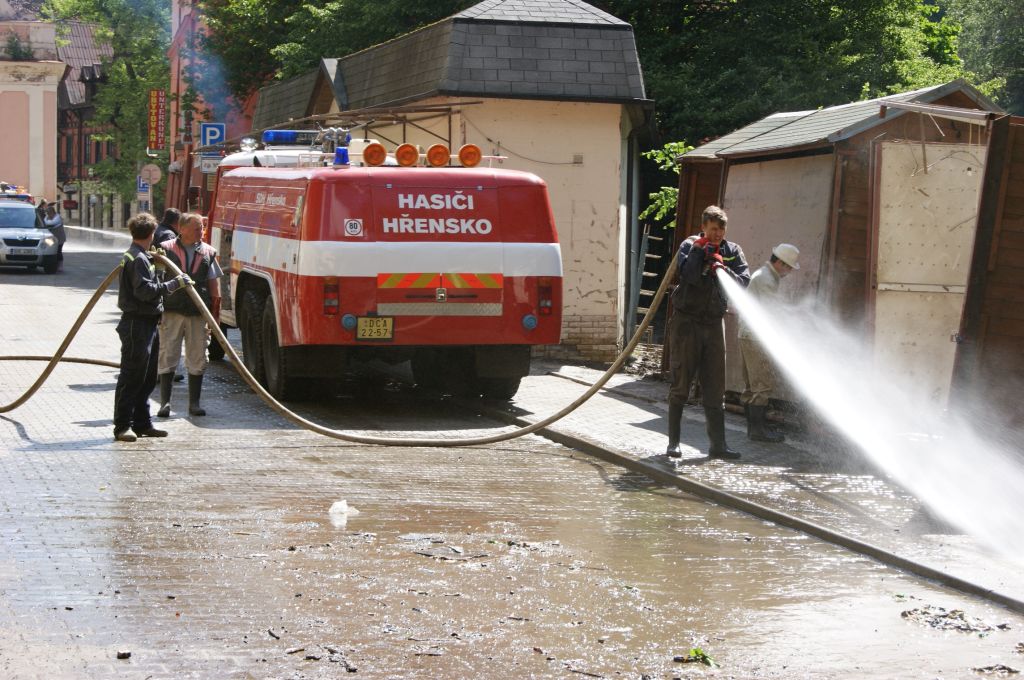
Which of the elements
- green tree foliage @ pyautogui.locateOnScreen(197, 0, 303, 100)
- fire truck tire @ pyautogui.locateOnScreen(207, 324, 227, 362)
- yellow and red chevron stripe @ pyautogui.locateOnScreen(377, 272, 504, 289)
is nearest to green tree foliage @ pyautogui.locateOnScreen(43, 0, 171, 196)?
green tree foliage @ pyautogui.locateOnScreen(197, 0, 303, 100)

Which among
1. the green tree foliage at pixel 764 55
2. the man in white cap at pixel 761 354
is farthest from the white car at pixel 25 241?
the man in white cap at pixel 761 354

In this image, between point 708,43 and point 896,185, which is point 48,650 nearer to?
point 896,185

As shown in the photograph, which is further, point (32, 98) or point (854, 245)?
point (32, 98)

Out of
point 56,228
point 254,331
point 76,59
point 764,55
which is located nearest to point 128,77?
point 56,228

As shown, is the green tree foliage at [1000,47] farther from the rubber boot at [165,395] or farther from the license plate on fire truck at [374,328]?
the rubber boot at [165,395]

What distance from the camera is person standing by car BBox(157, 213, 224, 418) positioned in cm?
1280

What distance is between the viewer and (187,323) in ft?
42.2

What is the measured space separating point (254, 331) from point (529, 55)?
20.0ft

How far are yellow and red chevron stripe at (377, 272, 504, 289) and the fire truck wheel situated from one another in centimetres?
126

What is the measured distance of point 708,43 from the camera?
26781 millimetres

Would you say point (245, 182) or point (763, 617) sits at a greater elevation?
point (245, 182)

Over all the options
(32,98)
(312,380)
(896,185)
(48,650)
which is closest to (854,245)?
(896,185)

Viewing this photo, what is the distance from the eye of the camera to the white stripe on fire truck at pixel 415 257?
12.8m

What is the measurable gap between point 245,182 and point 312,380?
2816 mm
